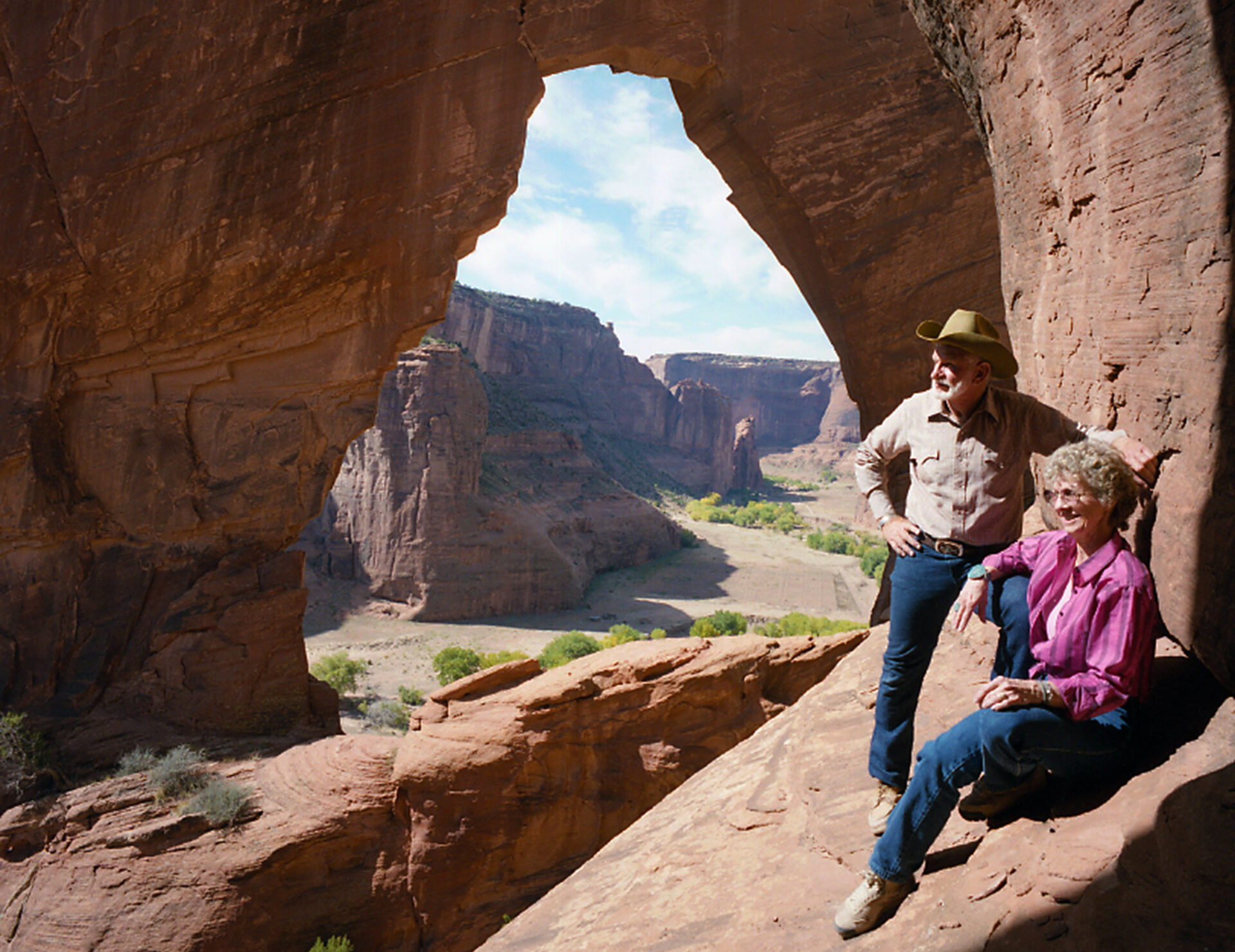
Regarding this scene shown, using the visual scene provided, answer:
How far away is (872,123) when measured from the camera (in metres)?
10.7

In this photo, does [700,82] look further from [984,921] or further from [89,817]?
[89,817]

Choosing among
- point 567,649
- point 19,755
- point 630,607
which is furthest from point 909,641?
point 630,607

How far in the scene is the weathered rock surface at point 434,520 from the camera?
29.3m

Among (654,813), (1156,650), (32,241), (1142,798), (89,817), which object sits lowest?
(89,817)

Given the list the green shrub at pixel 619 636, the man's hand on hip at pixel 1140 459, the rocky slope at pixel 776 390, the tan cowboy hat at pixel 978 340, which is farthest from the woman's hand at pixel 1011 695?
the rocky slope at pixel 776 390

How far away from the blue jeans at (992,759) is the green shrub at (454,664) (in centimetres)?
2018

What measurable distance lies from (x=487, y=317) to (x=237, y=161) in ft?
156

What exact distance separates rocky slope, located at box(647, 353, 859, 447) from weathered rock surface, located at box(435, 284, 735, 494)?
28394 millimetres

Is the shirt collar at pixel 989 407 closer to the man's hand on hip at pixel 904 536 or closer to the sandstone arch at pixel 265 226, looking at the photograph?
the man's hand on hip at pixel 904 536

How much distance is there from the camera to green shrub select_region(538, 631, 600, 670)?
2270 cm

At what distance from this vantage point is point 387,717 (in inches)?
669

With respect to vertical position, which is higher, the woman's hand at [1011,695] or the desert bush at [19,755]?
the woman's hand at [1011,695]

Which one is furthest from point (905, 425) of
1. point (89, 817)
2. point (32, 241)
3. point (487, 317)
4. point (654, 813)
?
point (487, 317)

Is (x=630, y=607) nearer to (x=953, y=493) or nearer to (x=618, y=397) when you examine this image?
(x=953, y=493)
